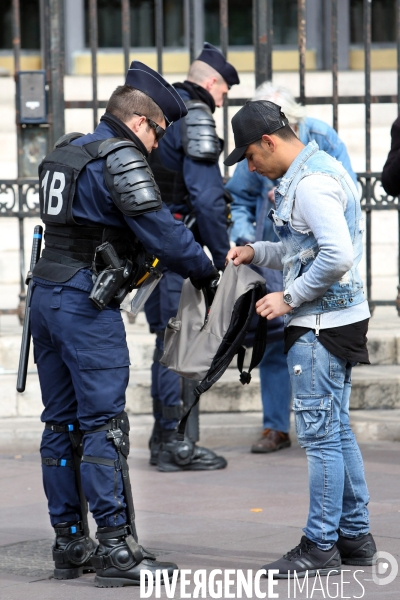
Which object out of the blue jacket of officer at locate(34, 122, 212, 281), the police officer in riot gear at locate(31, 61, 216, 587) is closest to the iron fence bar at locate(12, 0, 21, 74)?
the police officer in riot gear at locate(31, 61, 216, 587)

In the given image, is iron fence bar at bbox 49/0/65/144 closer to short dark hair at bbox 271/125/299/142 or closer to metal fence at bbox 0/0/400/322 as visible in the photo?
metal fence at bbox 0/0/400/322

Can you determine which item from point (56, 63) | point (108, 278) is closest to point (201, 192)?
point (108, 278)

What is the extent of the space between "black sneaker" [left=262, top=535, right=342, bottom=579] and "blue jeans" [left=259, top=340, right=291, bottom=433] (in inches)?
97.1

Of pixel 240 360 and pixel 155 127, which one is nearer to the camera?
pixel 155 127

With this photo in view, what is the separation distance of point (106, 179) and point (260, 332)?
969mm

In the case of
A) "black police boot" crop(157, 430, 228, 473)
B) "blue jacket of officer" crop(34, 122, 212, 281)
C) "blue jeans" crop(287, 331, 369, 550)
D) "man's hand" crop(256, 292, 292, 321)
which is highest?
"blue jacket of officer" crop(34, 122, 212, 281)

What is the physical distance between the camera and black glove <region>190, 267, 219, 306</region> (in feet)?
15.6

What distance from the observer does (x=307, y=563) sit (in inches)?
172

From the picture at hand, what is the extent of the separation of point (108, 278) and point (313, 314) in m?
0.82

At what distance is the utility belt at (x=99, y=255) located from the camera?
439 cm

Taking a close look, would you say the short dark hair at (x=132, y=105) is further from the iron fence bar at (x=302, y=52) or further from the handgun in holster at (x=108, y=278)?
the iron fence bar at (x=302, y=52)

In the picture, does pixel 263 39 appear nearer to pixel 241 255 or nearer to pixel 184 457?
pixel 184 457

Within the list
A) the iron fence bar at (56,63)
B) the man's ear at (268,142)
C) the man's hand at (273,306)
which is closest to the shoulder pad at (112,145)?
the man's ear at (268,142)

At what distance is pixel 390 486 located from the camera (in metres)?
6.00
